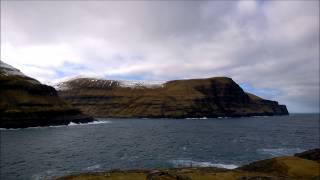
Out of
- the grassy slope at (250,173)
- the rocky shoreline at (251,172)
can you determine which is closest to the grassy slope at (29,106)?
the rocky shoreline at (251,172)

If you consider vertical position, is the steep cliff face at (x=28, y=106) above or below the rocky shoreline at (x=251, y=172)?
above

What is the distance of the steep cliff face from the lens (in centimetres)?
14538

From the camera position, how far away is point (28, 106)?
15725cm

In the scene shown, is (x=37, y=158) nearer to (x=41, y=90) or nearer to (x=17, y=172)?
(x=17, y=172)

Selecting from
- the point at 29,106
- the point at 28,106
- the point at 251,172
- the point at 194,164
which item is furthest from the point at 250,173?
the point at 29,106

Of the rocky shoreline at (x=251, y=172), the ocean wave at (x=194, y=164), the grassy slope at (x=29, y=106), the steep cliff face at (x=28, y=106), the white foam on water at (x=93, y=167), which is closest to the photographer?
the rocky shoreline at (x=251, y=172)

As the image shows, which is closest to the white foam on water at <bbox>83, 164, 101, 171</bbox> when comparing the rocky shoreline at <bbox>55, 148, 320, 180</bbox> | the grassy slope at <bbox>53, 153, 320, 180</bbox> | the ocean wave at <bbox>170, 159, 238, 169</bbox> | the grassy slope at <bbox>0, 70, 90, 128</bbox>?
the ocean wave at <bbox>170, 159, 238, 169</bbox>

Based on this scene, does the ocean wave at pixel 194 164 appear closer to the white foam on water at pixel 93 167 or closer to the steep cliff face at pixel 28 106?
the white foam on water at pixel 93 167

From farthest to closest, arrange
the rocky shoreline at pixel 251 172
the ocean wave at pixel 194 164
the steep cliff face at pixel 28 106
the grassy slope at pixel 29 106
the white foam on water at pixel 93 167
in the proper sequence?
the steep cliff face at pixel 28 106 < the grassy slope at pixel 29 106 < the ocean wave at pixel 194 164 < the white foam on water at pixel 93 167 < the rocky shoreline at pixel 251 172

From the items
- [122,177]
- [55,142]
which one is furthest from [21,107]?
[122,177]

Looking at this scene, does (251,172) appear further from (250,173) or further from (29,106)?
(29,106)

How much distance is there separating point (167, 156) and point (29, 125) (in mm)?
99539

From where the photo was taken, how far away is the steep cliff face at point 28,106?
477ft

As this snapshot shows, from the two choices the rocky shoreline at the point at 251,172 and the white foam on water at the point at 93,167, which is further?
the white foam on water at the point at 93,167
